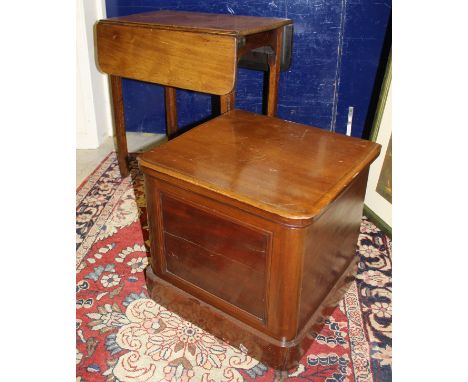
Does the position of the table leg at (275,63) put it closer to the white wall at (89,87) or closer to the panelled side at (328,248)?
the panelled side at (328,248)

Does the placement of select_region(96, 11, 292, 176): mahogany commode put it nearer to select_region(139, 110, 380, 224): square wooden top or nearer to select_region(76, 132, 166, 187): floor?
select_region(139, 110, 380, 224): square wooden top

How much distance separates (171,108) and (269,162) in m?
1.29

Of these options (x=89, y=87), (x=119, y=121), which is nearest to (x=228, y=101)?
(x=119, y=121)

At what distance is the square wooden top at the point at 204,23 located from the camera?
1.68 m

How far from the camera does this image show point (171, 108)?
2.40 metres

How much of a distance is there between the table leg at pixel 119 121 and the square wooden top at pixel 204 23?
0.28 meters

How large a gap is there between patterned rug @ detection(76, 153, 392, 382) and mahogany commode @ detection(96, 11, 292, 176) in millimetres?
664

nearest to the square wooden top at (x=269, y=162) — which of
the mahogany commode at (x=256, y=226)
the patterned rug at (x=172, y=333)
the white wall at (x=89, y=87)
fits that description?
the mahogany commode at (x=256, y=226)

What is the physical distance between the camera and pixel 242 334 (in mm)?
1262

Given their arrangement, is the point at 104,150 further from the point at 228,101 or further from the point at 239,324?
the point at 239,324

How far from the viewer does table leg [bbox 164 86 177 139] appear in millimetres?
2355

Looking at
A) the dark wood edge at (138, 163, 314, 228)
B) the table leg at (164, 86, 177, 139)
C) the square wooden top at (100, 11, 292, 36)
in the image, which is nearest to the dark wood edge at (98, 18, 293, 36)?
the square wooden top at (100, 11, 292, 36)
